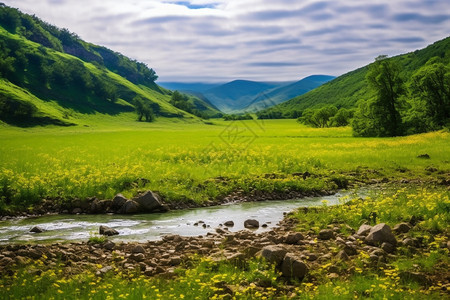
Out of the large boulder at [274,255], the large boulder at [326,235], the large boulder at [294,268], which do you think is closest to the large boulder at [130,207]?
the large boulder at [326,235]

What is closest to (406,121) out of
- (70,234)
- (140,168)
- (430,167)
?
(430,167)

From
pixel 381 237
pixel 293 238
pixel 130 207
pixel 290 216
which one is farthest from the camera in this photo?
pixel 130 207

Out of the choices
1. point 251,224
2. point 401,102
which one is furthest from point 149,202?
point 401,102

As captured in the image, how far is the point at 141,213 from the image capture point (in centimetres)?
2038

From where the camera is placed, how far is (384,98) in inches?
2832

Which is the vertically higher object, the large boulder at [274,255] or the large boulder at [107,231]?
the large boulder at [274,255]

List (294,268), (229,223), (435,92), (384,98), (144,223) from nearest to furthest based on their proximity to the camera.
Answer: (294,268) < (229,223) < (144,223) < (435,92) < (384,98)

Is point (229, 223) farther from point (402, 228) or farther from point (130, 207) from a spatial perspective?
point (402, 228)

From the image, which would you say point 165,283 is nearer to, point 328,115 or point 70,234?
point 70,234

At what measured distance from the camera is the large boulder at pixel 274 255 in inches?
418

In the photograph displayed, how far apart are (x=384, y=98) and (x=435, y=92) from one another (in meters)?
8.43

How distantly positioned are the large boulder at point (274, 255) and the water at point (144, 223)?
17.4 feet

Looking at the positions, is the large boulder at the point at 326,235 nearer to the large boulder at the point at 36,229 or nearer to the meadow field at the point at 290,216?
the meadow field at the point at 290,216

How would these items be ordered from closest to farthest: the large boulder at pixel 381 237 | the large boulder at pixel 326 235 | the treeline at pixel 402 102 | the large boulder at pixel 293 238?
the large boulder at pixel 381 237
the large boulder at pixel 293 238
the large boulder at pixel 326 235
the treeline at pixel 402 102
